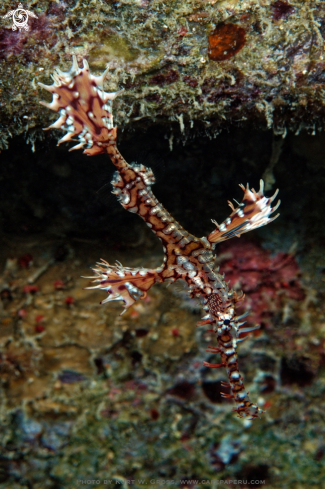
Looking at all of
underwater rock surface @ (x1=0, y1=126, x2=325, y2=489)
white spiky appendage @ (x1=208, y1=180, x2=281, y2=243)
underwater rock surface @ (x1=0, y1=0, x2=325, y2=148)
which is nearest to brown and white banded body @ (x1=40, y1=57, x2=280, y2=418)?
white spiky appendage @ (x1=208, y1=180, x2=281, y2=243)

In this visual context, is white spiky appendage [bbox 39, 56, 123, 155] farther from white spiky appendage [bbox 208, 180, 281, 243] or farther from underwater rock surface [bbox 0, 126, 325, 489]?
underwater rock surface [bbox 0, 126, 325, 489]

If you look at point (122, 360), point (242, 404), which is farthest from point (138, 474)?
point (242, 404)

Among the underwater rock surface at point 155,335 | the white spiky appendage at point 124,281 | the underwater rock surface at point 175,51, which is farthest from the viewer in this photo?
the underwater rock surface at point 155,335

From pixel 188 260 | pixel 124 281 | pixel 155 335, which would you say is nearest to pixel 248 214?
pixel 188 260

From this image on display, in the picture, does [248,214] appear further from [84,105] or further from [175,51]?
[84,105]

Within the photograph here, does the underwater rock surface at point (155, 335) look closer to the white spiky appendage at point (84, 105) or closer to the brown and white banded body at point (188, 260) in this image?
the brown and white banded body at point (188, 260)

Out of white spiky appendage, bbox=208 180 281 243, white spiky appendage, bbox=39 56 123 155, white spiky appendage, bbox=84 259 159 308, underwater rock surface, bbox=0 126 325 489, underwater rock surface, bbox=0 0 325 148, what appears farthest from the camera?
underwater rock surface, bbox=0 126 325 489

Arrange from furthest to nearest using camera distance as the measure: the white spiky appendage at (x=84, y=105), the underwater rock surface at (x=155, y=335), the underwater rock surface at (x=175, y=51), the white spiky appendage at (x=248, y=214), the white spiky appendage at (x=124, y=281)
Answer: the underwater rock surface at (x=155, y=335), the white spiky appendage at (x=124, y=281), the white spiky appendage at (x=248, y=214), the underwater rock surface at (x=175, y=51), the white spiky appendage at (x=84, y=105)

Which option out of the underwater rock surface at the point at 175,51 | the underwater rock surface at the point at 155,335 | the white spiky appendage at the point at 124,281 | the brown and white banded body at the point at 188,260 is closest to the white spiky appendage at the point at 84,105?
the brown and white banded body at the point at 188,260
